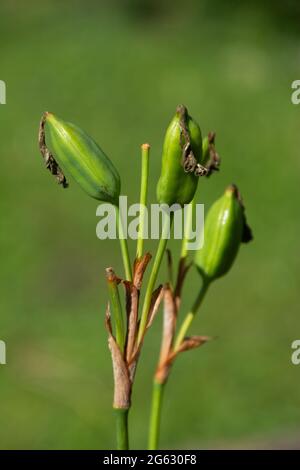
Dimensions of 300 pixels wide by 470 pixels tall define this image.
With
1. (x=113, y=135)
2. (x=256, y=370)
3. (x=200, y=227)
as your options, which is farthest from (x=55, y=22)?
(x=200, y=227)

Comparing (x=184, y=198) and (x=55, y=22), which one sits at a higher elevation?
(x=55, y=22)

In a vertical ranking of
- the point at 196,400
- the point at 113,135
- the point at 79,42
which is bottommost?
the point at 196,400

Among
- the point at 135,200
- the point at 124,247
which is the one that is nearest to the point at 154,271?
the point at 124,247

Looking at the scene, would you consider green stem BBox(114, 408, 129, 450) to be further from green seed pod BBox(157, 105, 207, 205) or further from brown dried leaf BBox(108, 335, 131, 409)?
green seed pod BBox(157, 105, 207, 205)

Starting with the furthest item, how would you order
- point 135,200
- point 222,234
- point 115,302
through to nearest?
point 135,200, point 222,234, point 115,302

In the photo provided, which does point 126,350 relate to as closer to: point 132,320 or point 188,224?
point 132,320

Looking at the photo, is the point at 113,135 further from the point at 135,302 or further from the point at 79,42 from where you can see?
the point at 135,302
